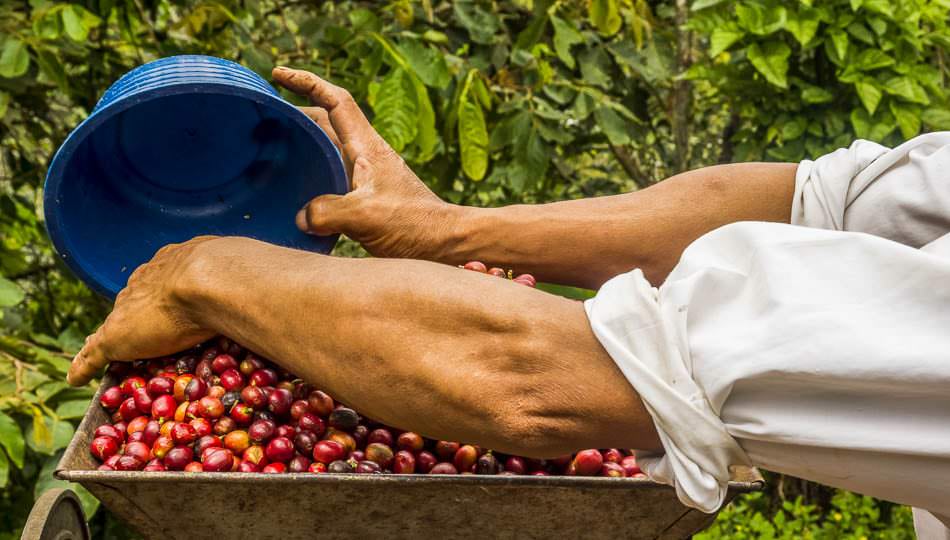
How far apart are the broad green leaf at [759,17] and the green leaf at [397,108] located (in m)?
1.16

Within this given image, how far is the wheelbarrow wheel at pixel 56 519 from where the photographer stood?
4.35ft

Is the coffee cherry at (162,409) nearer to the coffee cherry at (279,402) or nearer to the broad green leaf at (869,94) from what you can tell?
the coffee cherry at (279,402)

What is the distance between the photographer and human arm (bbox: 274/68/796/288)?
1.76 metres

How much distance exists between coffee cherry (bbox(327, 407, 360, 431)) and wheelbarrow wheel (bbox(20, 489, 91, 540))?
400 mm

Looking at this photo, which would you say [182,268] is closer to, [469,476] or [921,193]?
[469,476]

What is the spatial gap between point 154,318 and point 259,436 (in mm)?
237

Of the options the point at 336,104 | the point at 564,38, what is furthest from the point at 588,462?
the point at 564,38

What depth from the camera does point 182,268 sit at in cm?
138

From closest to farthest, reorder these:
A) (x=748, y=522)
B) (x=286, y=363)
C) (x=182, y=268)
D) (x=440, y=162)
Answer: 1. (x=286, y=363)
2. (x=182, y=268)
3. (x=440, y=162)
4. (x=748, y=522)

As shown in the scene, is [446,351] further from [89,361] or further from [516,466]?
[89,361]

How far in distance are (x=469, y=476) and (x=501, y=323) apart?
27 centimetres

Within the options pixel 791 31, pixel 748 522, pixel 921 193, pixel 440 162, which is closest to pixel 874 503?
pixel 748 522

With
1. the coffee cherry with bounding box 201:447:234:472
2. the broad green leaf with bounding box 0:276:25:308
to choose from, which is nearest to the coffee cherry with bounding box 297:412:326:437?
the coffee cherry with bounding box 201:447:234:472

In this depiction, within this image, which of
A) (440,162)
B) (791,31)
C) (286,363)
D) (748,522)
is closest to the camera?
(286,363)
